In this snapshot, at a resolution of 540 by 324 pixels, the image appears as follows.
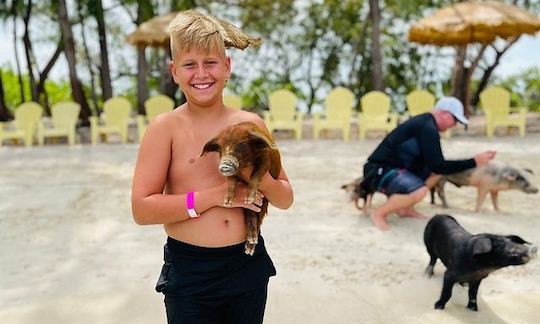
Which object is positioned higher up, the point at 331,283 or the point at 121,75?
the point at 121,75

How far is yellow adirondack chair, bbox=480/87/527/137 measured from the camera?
920 centimetres

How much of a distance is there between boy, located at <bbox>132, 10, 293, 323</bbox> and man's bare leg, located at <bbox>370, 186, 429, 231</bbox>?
289 cm

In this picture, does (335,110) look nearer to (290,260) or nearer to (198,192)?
(290,260)

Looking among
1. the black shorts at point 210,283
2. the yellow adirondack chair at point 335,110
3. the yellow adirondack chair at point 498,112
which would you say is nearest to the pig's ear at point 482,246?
the black shorts at point 210,283

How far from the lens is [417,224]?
435 centimetres

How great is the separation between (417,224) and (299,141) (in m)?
5.03

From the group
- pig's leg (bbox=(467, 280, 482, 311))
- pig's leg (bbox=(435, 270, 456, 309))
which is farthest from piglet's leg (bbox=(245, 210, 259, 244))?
pig's leg (bbox=(467, 280, 482, 311))

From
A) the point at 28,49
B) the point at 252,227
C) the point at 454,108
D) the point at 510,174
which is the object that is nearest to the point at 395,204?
the point at 454,108

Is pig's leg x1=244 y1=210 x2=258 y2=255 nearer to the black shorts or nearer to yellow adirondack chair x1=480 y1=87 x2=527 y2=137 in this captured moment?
the black shorts

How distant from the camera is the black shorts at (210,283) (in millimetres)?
1395

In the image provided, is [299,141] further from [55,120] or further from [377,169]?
[377,169]

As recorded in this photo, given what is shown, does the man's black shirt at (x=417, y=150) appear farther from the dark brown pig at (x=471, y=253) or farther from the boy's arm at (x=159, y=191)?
the boy's arm at (x=159, y=191)

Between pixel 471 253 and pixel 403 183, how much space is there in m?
1.62

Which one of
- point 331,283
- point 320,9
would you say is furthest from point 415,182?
point 320,9
